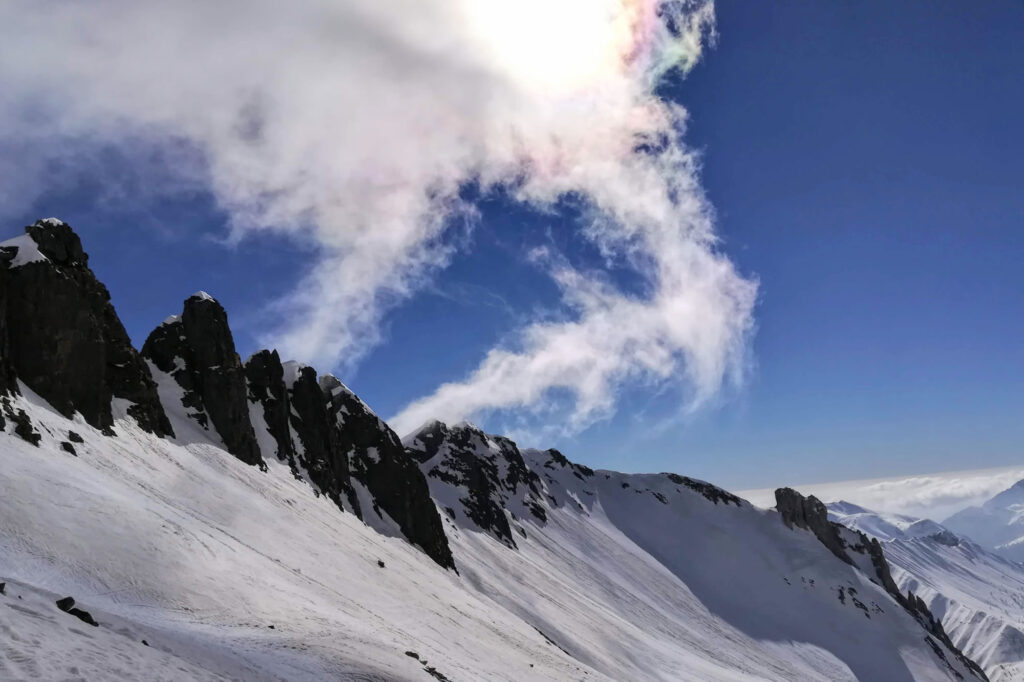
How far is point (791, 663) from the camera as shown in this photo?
120 m

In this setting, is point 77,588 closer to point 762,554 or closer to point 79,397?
point 79,397

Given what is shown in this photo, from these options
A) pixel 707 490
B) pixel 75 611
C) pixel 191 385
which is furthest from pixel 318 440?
pixel 707 490

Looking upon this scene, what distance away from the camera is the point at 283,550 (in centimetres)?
Result: 4294

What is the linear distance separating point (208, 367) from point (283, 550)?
30601mm

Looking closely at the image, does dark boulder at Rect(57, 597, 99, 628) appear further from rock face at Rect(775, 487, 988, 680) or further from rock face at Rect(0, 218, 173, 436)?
rock face at Rect(775, 487, 988, 680)

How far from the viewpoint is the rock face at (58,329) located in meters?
44.1

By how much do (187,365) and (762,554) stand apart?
14357 cm

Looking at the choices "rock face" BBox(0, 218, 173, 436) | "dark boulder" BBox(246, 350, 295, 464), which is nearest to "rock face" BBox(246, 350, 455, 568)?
"dark boulder" BBox(246, 350, 295, 464)

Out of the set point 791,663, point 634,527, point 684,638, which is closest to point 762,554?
point 634,527

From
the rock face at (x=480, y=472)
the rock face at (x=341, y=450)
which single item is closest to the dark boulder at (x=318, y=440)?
the rock face at (x=341, y=450)

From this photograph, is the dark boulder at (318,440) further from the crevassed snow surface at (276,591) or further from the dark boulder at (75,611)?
the dark boulder at (75,611)

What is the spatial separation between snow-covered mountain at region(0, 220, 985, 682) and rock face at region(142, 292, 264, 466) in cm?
23

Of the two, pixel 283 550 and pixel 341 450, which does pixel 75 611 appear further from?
pixel 341 450

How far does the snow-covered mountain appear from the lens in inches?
871
